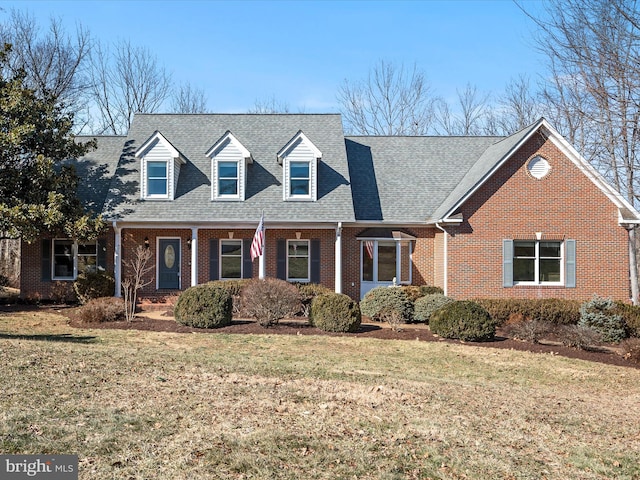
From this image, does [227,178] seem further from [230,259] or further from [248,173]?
[230,259]

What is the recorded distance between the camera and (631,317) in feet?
54.0

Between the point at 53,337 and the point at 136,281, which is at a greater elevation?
the point at 136,281

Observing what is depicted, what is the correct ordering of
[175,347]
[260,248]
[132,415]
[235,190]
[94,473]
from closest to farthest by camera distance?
[94,473] < [132,415] < [175,347] < [260,248] < [235,190]

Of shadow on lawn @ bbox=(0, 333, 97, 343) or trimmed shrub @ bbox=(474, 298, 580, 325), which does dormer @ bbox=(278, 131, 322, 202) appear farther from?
shadow on lawn @ bbox=(0, 333, 97, 343)

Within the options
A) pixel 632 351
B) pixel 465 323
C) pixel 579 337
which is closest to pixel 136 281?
pixel 465 323

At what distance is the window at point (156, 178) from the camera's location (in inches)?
860

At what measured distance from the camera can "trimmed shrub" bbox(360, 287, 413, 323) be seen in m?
17.9

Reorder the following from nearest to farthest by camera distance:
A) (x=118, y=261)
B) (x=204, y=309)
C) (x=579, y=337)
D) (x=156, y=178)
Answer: (x=579, y=337), (x=204, y=309), (x=118, y=261), (x=156, y=178)

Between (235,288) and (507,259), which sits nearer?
(235,288)

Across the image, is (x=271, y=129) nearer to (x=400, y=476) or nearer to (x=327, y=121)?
(x=327, y=121)

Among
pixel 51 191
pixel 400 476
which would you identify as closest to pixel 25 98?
pixel 51 191

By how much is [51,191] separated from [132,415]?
14.6 m

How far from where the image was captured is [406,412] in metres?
7.86

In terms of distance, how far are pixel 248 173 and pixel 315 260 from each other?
14.9 feet
